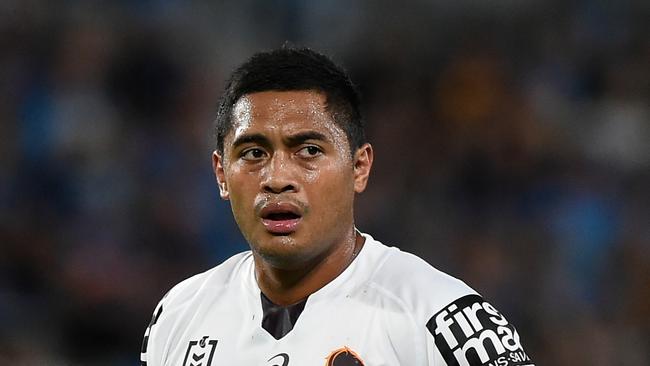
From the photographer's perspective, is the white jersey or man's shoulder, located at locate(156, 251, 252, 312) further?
man's shoulder, located at locate(156, 251, 252, 312)

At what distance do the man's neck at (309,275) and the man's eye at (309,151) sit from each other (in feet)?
1.01

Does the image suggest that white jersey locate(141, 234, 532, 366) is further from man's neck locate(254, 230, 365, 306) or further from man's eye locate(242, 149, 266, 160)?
man's eye locate(242, 149, 266, 160)

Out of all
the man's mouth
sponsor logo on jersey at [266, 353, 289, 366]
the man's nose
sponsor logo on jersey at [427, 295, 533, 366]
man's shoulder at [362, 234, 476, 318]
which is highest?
the man's nose

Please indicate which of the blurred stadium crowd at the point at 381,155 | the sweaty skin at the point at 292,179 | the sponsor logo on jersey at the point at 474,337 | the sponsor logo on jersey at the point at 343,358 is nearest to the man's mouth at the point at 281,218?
the sweaty skin at the point at 292,179

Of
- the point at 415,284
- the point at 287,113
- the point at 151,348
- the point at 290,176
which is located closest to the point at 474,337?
the point at 415,284

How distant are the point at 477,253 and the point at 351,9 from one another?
78.1 inches

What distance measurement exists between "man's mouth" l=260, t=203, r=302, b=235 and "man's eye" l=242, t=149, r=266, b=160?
0.16 meters

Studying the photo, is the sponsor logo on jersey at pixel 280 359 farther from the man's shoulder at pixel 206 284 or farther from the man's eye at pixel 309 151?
the man's eye at pixel 309 151

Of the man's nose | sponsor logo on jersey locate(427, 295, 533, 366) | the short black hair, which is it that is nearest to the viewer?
sponsor logo on jersey locate(427, 295, 533, 366)

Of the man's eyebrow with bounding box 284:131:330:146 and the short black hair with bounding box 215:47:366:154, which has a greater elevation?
the short black hair with bounding box 215:47:366:154

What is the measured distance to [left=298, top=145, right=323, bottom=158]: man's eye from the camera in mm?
2988

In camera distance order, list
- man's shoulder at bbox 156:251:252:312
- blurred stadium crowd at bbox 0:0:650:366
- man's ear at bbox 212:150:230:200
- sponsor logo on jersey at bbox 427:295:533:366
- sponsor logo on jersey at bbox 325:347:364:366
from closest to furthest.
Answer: sponsor logo on jersey at bbox 427:295:533:366, sponsor logo on jersey at bbox 325:347:364:366, man's ear at bbox 212:150:230:200, man's shoulder at bbox 156:251:252:312, blurred stadium crowd at bbox 0:0:650:366

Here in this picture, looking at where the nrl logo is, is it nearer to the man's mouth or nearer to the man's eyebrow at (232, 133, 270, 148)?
the man's mouth

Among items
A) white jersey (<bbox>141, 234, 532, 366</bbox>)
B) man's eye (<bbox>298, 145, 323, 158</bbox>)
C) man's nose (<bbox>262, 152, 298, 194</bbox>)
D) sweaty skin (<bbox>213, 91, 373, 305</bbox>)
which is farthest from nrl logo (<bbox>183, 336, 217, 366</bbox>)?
man's eye (<bbox>298, 145, 323, 158</bbox>)
